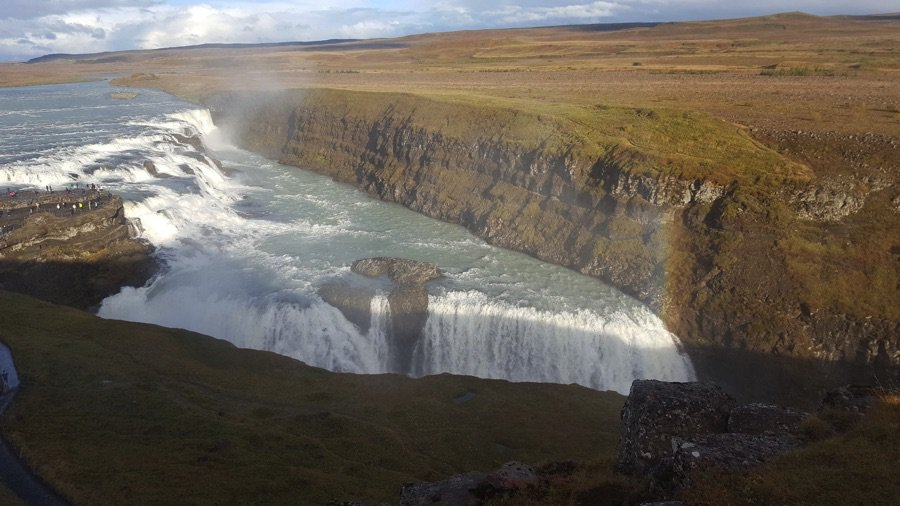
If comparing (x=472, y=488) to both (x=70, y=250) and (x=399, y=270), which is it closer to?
(x=399, y=270)

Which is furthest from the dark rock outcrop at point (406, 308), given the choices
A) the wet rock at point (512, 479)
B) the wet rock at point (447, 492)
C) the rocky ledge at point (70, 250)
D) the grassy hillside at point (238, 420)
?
the wet rock at point (512, 479)

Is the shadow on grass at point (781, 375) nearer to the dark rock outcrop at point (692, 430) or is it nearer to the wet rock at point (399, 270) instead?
the wet rock at point (399, 270)

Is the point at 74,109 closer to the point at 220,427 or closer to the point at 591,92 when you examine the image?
the point at 591,92

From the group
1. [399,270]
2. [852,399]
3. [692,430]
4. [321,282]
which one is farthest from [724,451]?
[321,282]

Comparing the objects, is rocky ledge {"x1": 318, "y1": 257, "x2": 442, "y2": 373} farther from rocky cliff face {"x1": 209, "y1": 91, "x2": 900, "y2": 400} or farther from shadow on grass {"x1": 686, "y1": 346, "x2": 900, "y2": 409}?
shadow on grass {"x1": 686, "y1": 346, "x2": 900, "y2": 409}

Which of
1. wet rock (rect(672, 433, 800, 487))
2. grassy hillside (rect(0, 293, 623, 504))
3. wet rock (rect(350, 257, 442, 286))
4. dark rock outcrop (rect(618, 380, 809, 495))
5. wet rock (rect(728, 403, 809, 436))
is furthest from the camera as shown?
wet rock (rect(350, 257, 442, 286))

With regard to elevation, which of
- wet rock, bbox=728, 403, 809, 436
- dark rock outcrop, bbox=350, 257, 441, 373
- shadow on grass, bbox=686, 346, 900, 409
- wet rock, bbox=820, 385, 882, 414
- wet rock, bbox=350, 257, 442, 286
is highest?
wet rock, bbox=820, 385, 882, 414

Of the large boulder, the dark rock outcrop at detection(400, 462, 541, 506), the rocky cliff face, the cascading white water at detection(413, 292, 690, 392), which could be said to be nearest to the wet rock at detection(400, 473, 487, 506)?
A: the dark rock outcrop at detection(400, 462, 541, 506)

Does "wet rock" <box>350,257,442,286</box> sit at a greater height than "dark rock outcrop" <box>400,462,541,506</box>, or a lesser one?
→ lesser
